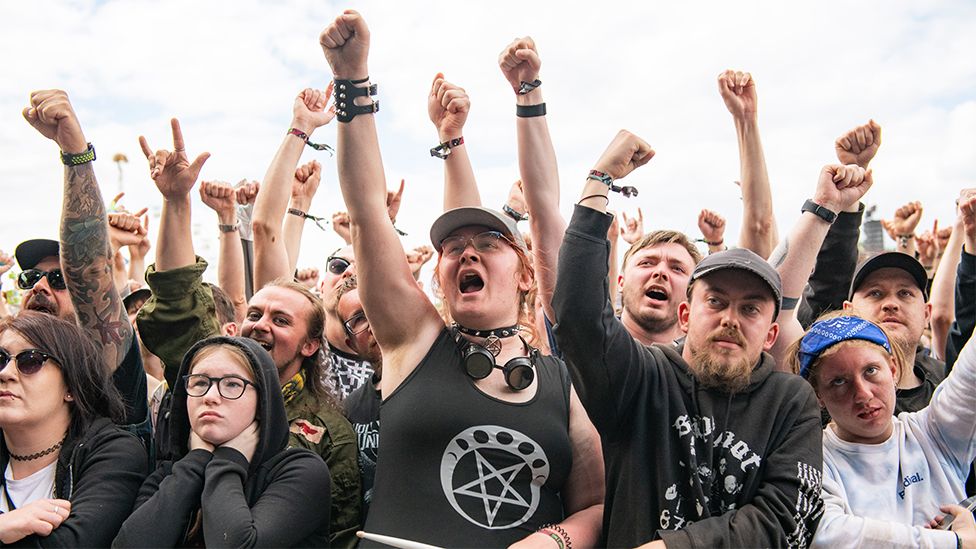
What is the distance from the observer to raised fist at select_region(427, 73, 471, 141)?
3645 millimetres

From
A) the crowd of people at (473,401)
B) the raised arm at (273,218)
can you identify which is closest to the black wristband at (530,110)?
the crowd of people at (473,401)

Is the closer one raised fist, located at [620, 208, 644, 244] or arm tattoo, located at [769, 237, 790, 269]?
arm tattoo, located at [769, 237, 790, 269]

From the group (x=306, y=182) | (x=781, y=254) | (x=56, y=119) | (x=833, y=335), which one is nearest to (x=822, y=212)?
(x=781, y=254)

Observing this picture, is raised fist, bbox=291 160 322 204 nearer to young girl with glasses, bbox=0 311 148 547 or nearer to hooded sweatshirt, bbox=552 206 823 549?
young girl with glasses, bbox=0 311 148 547

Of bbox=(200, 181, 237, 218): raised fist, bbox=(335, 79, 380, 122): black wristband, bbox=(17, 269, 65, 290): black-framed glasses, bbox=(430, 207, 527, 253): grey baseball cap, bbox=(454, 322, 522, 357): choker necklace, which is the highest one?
bbox=(335, 79, 380, 122): black wristband

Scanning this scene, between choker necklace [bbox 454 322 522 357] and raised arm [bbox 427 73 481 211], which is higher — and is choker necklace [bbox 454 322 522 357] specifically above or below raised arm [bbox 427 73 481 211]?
below

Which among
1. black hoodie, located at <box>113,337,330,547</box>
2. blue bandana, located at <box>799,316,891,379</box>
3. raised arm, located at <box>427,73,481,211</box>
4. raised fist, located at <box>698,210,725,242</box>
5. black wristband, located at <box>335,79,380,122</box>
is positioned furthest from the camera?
raised fist, located at <box>698,210,725,242</box>

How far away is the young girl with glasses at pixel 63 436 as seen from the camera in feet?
8.93

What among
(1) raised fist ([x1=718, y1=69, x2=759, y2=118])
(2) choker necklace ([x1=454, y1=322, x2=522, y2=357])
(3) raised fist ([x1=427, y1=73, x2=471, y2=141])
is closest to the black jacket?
(2) choker necklace ([x1=454, y1=322, x2=522, y2=357])

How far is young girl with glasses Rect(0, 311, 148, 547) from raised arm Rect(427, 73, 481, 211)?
165 centimetres

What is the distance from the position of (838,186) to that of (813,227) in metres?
0.21

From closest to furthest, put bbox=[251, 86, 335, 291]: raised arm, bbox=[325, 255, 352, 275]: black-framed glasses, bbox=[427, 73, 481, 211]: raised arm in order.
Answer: bbox=[427, 73, 481, 211]: raised arm → bbox=[251, 86, 335, 291]: raised arm → bbox=[325, 255, 352, 275]: black-framed glasses

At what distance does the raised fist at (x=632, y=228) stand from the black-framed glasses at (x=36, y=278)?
155 inches

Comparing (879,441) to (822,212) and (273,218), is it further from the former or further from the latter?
(273,218)
